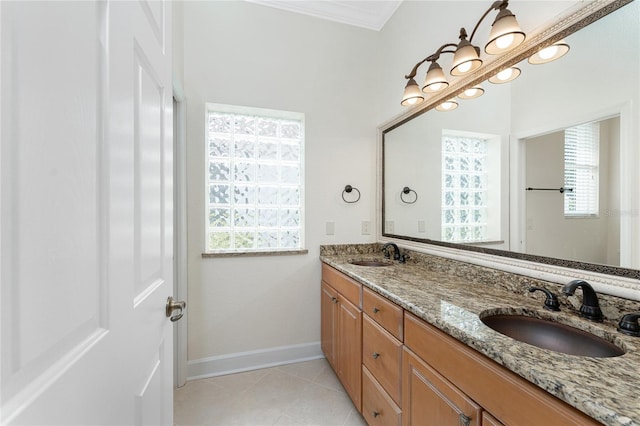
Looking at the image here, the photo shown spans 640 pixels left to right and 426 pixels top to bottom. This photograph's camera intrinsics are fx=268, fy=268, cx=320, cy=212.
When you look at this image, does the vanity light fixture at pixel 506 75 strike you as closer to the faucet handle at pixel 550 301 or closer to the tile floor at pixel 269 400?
the faucet handle at pixel 550 301

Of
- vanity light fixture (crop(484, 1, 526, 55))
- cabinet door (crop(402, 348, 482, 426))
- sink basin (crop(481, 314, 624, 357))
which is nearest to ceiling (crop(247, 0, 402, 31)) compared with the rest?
vanity light fixture (crop(484, 1, 526, 55))

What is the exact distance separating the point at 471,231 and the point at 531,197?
0.38 m

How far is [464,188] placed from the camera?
170cm

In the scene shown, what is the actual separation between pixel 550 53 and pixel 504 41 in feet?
0.61

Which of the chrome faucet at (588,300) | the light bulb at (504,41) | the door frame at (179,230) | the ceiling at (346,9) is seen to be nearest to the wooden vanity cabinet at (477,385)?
the chrome faucet at (588,300)

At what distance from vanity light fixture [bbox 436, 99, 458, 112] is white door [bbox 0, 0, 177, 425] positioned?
162 centimetres

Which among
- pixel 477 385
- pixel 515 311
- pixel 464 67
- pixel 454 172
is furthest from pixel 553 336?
pixel 464 67

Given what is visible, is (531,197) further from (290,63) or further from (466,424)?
(290,63)

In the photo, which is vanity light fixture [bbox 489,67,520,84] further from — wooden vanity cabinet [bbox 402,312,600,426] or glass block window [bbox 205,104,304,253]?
glass block window [bbox 205,104,304,253]

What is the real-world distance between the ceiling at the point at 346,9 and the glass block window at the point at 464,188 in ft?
4.46

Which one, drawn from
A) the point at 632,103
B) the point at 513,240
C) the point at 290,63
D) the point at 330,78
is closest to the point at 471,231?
the point at 513,240

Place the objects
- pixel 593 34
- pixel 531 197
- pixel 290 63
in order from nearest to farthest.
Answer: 1. pixel 593 34
2. pixel 531 197
3. pixel 290 63

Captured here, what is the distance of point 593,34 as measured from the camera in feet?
3.31

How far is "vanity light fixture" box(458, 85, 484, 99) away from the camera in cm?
148
